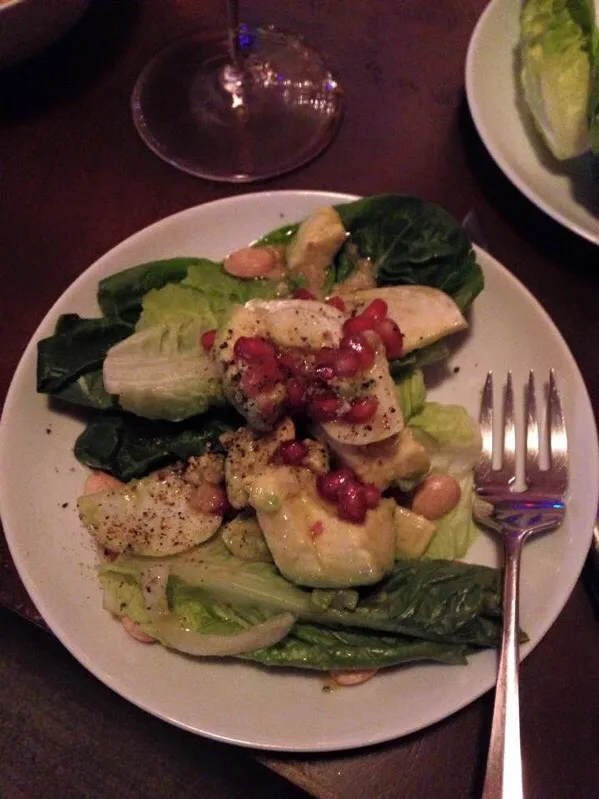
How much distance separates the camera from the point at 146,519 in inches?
56.7

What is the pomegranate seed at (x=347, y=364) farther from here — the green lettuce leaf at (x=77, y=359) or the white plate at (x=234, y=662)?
the green lettuce leaf at (x=77, y=359)

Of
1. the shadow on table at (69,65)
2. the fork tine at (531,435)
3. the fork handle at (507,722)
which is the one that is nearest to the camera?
the fork handle at (507,722)

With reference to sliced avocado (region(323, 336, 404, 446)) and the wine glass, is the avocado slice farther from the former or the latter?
the wine glass

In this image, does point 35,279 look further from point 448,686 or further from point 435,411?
point 448,686

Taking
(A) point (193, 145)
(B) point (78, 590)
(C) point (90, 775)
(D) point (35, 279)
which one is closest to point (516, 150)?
(A) point (193, 145)

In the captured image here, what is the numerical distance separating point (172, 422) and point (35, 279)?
22.8 inches

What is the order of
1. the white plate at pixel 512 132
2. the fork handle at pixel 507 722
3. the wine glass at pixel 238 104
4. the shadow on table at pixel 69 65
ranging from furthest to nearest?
the shadow on table at pixel 69 65 → the wine glass at pixel 238 104 → the white plate at pixel 512 132 → the fork handle at pixel 507 722

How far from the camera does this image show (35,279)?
5.93 ft

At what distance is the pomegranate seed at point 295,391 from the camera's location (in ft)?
4.62

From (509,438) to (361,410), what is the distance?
357 mm

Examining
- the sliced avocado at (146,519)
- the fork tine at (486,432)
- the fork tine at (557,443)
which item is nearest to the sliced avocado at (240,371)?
the sliced avocado at (146,519)

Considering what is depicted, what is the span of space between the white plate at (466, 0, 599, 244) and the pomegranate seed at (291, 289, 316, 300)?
553mm

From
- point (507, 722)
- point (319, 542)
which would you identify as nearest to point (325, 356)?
point (319, 542)

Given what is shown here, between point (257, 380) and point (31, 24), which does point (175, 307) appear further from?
point (31, 24)
